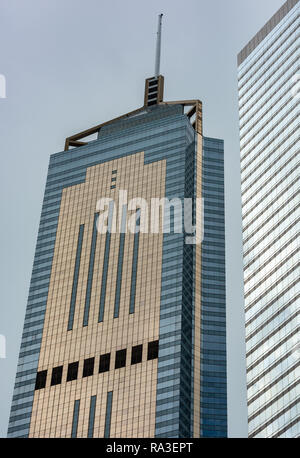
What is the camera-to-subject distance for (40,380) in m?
186

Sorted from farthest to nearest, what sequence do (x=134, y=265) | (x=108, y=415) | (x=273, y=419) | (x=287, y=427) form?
(x=134, y=265), (x=108, y=415), (x=273, y=419), (x=287, y=427)

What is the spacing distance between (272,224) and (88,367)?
49185 mm

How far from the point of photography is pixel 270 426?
13362 cm

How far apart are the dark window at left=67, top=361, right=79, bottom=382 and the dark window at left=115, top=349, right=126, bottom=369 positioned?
359 inches

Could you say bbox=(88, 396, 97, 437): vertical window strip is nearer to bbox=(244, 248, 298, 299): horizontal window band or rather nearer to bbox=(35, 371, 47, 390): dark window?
bbox=(35, 371, 47, 390): dark window

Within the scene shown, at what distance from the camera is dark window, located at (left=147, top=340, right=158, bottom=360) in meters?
175

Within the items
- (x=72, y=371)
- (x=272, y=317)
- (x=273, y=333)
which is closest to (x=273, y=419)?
(x=273, y=333)

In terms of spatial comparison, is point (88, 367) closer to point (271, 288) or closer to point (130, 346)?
point (130, 346)

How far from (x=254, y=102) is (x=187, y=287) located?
1601 inches

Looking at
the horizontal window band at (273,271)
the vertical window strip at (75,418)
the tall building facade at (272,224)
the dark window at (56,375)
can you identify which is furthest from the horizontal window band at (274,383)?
the dark window at (56,375)

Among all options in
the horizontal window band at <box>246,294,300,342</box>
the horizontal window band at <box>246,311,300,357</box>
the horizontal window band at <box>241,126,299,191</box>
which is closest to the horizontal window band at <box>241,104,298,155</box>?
the horizontal window band at <box>241,126,299,191</box>

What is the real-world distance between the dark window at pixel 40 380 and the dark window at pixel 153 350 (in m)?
24.2
